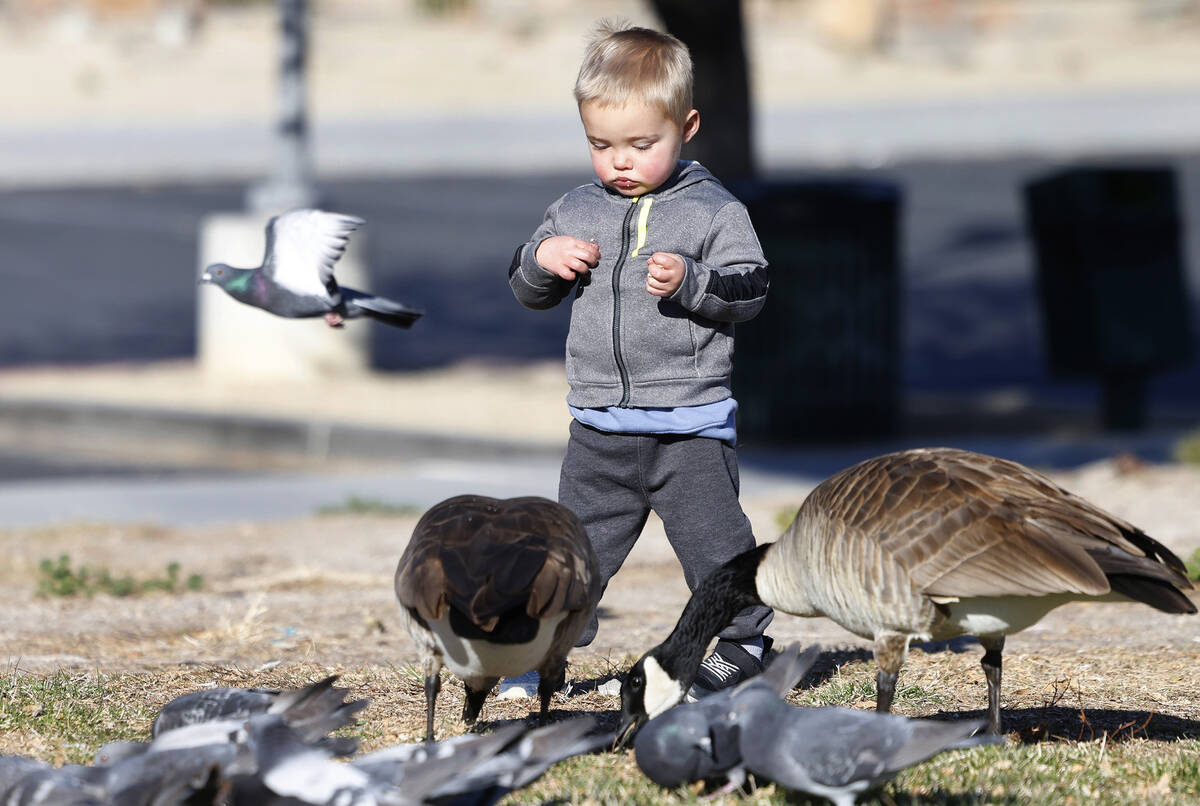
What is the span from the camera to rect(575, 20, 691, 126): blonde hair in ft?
13.1

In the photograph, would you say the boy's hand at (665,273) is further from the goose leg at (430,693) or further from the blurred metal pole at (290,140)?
the blurred metal pole at (290,140)

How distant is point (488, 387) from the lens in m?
12.2

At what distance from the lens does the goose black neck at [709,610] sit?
3904mm

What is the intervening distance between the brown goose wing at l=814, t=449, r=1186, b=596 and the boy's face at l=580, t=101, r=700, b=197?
3.21ft

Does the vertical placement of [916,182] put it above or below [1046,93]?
below

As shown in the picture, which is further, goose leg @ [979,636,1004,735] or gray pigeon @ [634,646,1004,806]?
goose leg @ [979,636,1004,735]

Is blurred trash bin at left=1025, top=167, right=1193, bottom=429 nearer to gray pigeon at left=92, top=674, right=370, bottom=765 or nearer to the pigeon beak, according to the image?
the pigeon beak

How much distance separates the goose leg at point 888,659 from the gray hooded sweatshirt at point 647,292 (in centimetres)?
86

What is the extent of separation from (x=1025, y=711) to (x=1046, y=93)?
28976mm

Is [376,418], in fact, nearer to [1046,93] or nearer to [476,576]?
[476,576]

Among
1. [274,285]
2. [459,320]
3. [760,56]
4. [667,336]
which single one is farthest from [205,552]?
[760,56]

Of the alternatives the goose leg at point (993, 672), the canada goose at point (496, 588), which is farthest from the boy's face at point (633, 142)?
the goose leg at point (993, 672)

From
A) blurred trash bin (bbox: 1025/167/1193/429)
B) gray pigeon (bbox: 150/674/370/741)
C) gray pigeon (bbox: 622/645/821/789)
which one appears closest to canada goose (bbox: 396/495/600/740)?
gray pigeon (bbox: 150/674/370/741)

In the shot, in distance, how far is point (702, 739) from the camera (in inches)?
133
